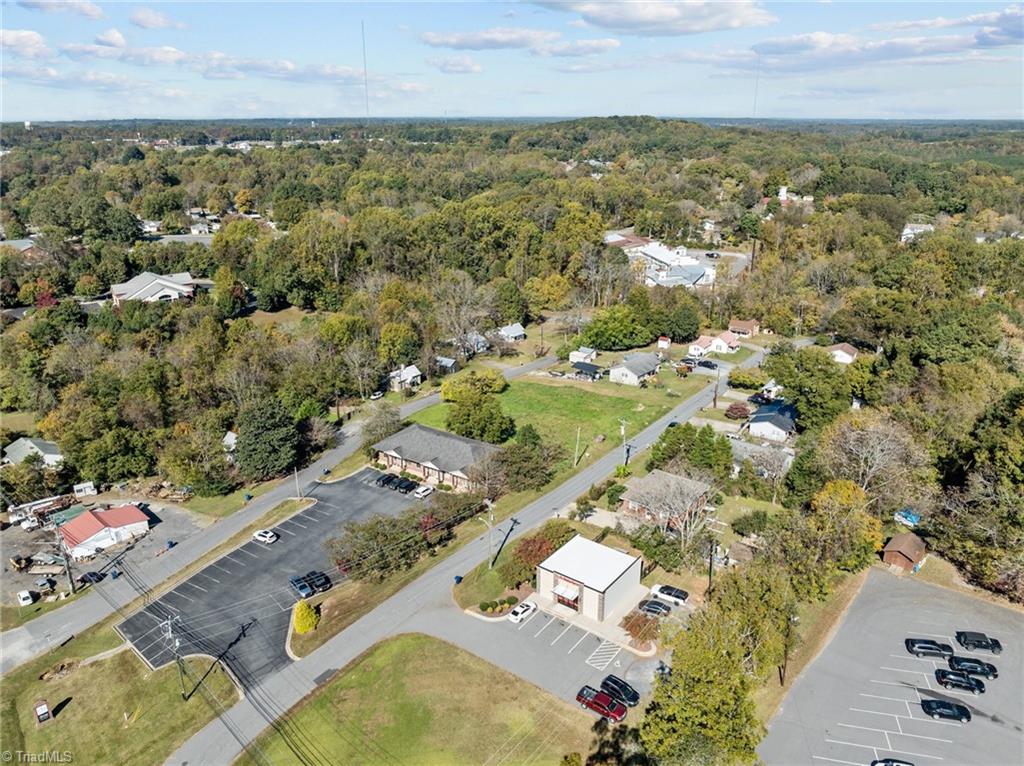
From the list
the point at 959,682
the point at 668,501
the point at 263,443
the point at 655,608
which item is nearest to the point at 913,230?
the point at 668,501

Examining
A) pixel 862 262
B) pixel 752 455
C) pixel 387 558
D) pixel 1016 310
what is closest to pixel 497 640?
pixel 387 558

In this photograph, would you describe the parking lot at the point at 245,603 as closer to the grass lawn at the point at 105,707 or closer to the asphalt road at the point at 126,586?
the grass lawn at the point at 105,707

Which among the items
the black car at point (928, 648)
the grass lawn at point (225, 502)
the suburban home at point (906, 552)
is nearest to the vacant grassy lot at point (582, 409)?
the grass lawn at point (225, 502)

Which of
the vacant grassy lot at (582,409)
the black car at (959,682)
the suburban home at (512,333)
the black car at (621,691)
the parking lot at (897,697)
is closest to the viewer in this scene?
the parking lot at (897,697)

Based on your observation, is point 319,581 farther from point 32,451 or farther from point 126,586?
point 32,451

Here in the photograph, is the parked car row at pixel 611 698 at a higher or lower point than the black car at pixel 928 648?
lower

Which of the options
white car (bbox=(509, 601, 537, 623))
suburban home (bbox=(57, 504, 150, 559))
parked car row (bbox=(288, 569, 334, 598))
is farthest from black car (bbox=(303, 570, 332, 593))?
suburban home (bbox=(57, 504, 150, 559))

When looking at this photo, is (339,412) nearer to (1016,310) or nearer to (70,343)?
(70,343)
